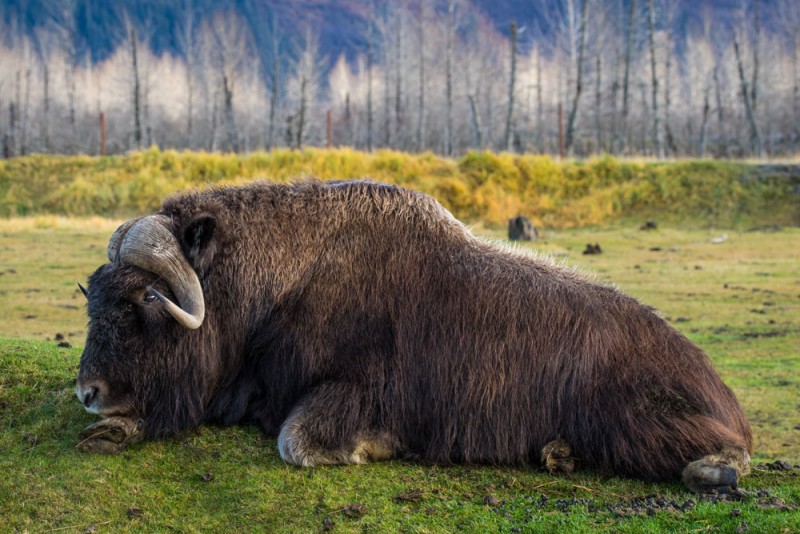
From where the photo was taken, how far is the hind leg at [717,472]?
423 cm

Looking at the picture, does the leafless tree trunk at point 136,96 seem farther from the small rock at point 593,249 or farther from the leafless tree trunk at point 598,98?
the small rock at point 593,249

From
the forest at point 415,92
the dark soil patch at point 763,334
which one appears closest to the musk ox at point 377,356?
the dark soil patch at point 763,334

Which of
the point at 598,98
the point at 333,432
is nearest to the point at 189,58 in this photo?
the point at 598,98

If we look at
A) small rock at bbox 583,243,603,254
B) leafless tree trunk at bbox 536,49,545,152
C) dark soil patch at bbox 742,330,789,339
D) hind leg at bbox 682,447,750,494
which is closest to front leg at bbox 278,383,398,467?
hind leg at bbox 682,447,750,494

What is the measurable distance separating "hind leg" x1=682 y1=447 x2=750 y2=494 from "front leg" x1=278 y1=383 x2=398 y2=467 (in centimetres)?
157

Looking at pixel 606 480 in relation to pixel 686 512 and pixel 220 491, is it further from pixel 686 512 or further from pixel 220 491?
pixel 220 491

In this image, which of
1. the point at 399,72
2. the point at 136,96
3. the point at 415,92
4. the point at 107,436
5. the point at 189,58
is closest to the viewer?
the point at 107,436

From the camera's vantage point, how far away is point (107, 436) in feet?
15.0

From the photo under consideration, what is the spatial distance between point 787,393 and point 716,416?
4.35 metres

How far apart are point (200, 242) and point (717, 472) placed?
3.02 meters

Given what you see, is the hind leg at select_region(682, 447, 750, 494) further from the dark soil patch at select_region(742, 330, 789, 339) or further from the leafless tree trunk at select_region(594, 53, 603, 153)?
the leafless tree trunk at select_region(594, 53, 603, 153)

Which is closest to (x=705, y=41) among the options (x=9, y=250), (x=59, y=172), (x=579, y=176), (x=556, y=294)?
(x=579, y=176)

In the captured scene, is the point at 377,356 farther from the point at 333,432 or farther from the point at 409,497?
the point at 409,497

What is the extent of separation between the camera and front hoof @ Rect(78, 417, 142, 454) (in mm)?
4559
